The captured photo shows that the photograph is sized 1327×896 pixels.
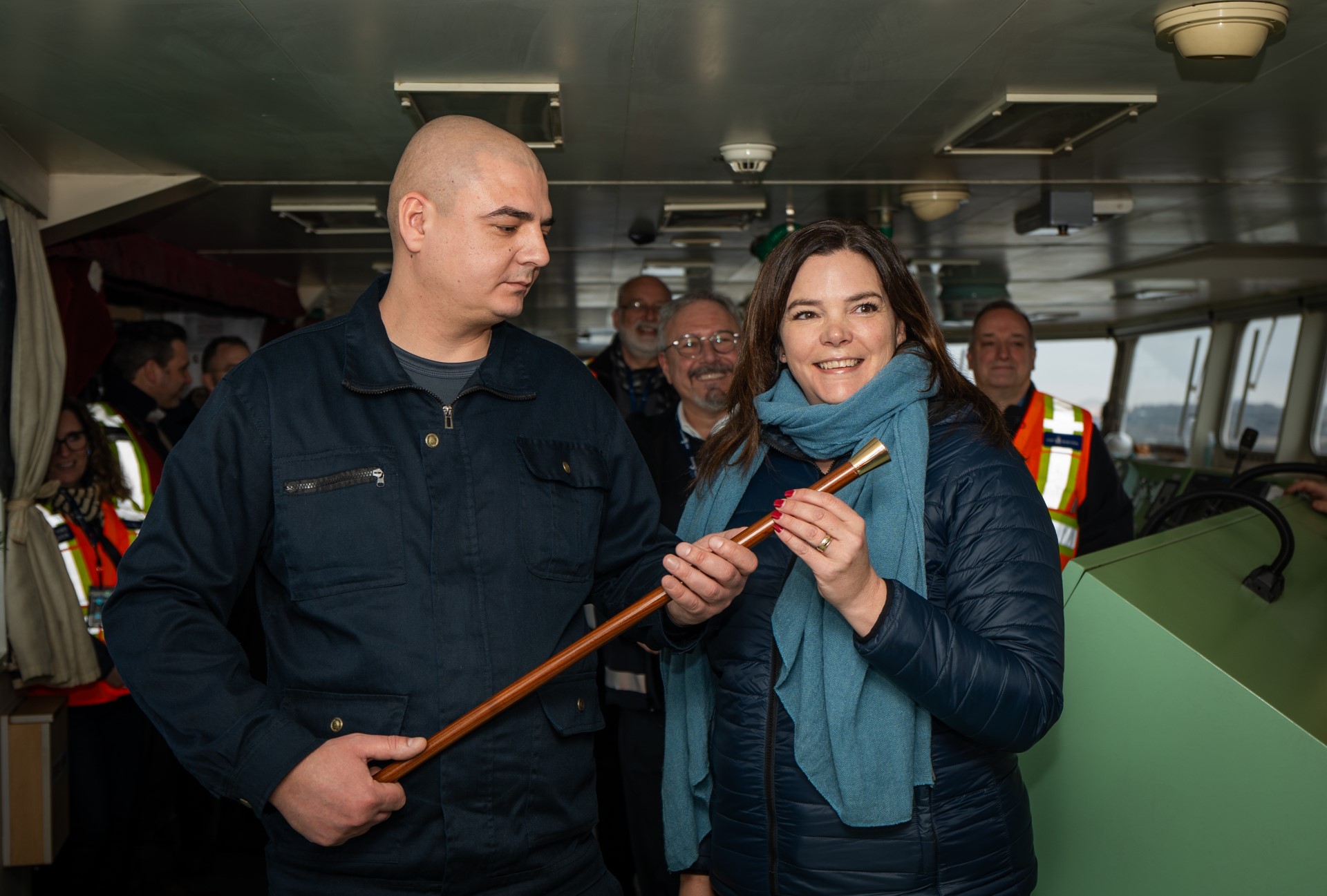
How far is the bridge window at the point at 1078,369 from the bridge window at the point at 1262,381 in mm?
2921

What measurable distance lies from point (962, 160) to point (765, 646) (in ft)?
11.8

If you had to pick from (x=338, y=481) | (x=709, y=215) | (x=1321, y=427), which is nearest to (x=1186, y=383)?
(x=1321, y=427)

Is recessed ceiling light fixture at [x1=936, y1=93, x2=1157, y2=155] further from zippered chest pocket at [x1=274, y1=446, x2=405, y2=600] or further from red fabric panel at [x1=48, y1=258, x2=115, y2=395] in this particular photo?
red fabric panel at [x1=48, y1=258, x2=115, y2=395]

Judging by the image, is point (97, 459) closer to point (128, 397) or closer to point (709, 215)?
point (128, 397)

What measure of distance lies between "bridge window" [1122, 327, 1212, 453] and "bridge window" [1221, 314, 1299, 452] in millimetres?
565

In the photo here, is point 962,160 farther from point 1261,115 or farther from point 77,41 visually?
point 77,41

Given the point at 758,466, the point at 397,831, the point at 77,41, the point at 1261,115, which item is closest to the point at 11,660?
the point at 77,41

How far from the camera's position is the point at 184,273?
20.7 feet

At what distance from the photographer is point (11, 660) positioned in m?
3.76

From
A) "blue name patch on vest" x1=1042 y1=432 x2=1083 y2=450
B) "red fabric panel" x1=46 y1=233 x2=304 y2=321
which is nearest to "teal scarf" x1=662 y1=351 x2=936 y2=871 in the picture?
"blue name patch on vest" x1=1042 y1=432 x2=1083 y2=450

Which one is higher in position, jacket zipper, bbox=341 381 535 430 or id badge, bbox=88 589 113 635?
jacket zipper, bbox=341 381 535 430

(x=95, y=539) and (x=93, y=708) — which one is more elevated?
(x=95, y=539)

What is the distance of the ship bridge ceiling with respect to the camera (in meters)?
2.79

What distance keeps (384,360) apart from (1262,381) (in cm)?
1042
